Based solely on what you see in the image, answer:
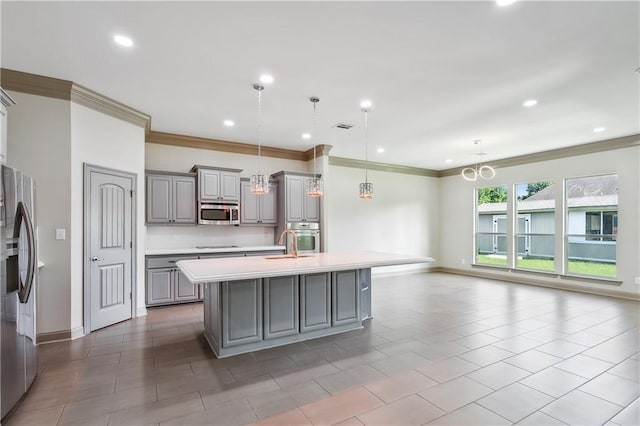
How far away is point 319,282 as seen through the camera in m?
3.60

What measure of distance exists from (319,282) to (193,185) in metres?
3.06

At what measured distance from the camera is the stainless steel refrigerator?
6.97 feet

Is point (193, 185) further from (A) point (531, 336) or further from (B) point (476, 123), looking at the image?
(A) point (531, 336)

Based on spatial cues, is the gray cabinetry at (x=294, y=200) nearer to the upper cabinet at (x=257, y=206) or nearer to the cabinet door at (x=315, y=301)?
the upper cabinet at (x=257, y=206)

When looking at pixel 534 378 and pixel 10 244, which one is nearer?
pixel 10 244

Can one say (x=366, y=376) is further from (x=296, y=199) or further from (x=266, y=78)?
(x=296, y=199)

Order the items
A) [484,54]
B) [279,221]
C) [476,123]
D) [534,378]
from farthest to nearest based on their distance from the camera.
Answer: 1. [279,221]
2. [476,123]
3. [484,54]
4. [534,378]

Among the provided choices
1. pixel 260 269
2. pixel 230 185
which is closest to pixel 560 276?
pixel 260 269

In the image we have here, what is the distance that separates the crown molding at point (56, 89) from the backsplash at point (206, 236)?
2.14m

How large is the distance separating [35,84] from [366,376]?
4308 millimetres

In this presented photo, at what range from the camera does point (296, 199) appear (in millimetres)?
6133

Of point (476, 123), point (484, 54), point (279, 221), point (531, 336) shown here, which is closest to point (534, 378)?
point (531, 336)

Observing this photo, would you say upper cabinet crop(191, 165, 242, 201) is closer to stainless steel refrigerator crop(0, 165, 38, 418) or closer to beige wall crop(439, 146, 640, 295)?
stainless steel refrigerator crop(0, 165, 38, 418)

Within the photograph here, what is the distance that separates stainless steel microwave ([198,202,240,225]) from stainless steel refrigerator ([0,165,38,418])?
292 centimetres
